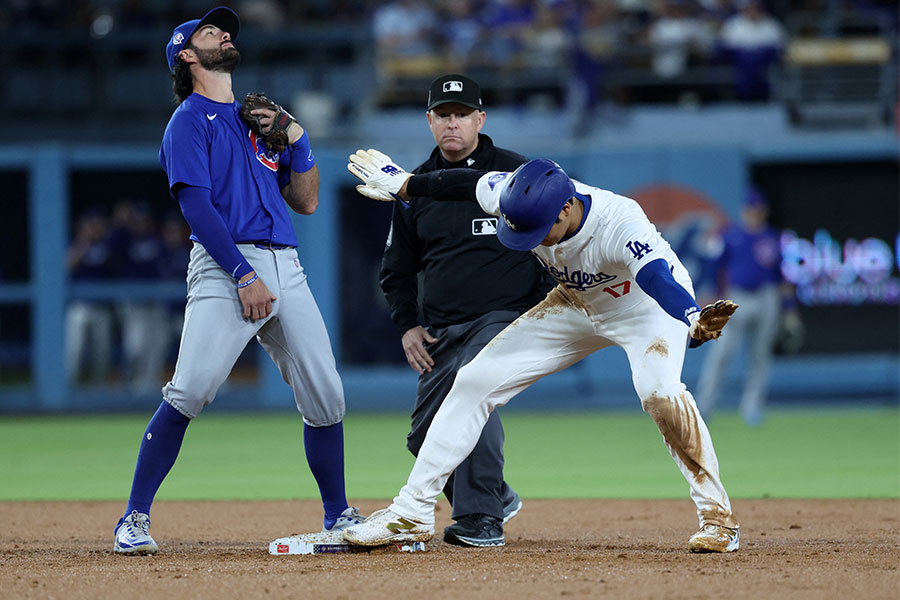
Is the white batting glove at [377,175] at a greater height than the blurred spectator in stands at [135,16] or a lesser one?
lesser

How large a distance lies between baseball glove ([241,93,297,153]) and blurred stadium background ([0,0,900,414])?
861 cm

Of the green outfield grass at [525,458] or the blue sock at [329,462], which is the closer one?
the blue sock at [329,462]

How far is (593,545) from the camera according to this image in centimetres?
500

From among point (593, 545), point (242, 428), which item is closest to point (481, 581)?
point (593, 545)

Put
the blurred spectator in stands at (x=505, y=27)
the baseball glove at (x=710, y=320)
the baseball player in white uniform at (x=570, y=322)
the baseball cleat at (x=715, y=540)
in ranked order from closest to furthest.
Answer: the baseball glove at (x=710, y=320)
the baseball player in white uniform at (x=570, y=322)
the baseball cleat at (x=715, y=540)
the blurred spectator in stands at (x=505, y=27)

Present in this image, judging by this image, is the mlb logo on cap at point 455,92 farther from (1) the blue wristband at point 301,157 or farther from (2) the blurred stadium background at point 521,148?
(2) the blurred stadium background at point 521,148

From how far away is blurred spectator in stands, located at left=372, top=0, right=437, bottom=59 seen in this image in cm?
1562

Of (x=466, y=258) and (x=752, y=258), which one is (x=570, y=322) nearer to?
(x=466, y=258)

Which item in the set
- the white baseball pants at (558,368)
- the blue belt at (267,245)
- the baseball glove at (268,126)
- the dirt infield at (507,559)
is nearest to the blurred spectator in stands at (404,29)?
the dirt infield at (507,559)

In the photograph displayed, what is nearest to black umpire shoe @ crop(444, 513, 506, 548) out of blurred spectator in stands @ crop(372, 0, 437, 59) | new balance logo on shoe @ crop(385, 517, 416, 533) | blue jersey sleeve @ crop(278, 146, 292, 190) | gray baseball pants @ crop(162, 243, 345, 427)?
new balance logo on shoe @ crop(385, 517, 416, 533)

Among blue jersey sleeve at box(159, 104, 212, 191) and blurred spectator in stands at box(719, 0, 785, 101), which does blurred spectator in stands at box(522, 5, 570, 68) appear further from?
blue jersey sleeve at box(159, 104, 212, 191)

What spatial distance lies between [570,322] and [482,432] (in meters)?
0.65

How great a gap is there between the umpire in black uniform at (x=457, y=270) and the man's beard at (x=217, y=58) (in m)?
0.93

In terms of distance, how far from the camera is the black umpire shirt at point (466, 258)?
531cm
